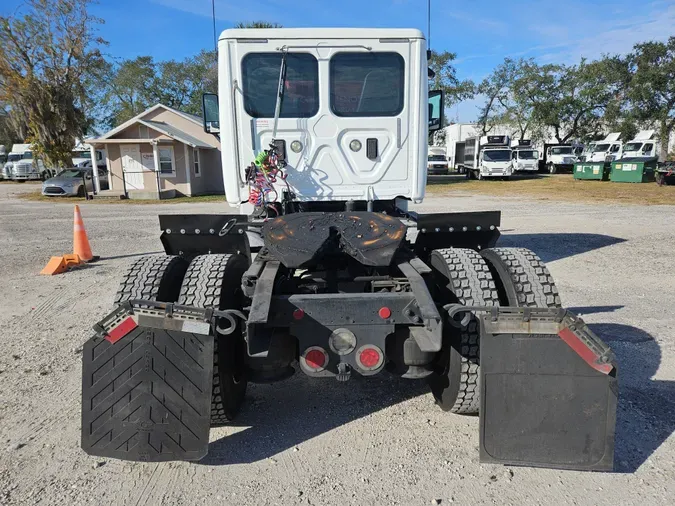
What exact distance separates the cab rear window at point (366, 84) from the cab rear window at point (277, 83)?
0.66ft

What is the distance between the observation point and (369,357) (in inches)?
106

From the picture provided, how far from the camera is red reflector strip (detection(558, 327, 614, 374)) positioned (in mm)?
2498

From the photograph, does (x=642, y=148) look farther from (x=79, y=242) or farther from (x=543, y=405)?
(x=543, y=405)

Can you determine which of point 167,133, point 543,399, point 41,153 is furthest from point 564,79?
point 543,399

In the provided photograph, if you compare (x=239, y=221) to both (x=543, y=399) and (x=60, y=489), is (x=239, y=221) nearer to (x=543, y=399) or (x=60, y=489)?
(x=60, y=489)

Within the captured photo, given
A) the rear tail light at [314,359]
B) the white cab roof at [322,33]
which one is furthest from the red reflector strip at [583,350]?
the white cab roof at [322,33]

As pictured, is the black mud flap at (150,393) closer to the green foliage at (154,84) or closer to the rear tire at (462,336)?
the rear tire at (462,336)

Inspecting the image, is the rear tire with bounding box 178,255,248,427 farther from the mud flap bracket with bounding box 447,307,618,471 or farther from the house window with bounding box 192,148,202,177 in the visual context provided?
the house window with bounding box 192,148,202,177

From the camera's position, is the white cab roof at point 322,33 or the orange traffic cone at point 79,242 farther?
the orange traffic cone at point 79,242

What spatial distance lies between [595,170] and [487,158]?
6.44m

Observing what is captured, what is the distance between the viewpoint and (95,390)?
264cm

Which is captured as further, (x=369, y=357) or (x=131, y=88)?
(x=131, y=88)

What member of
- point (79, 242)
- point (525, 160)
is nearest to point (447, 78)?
point (525, 160)

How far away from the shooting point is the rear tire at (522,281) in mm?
3047
